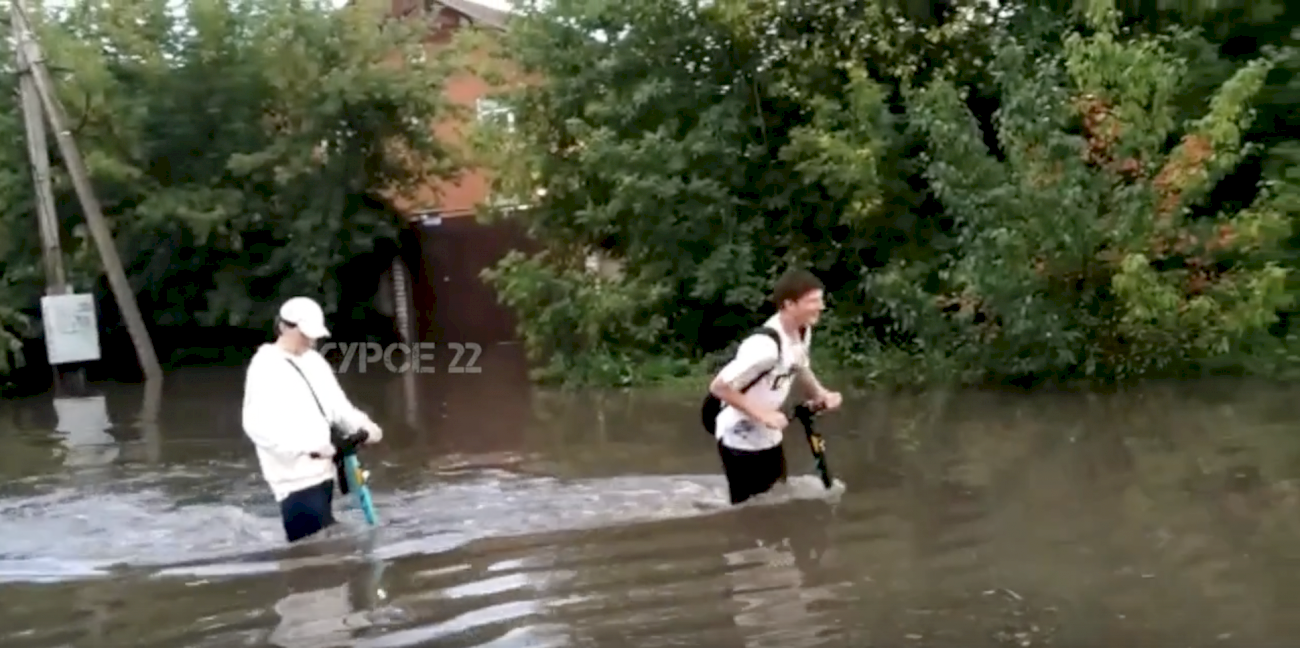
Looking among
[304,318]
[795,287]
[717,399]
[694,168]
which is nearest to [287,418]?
[304,318]

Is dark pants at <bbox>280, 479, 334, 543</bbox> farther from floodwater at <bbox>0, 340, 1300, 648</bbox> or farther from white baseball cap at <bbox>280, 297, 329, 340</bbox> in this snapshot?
white baseball cap at <bbox>280, 297, 329, 340</bbox>

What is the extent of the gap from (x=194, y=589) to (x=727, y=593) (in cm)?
279

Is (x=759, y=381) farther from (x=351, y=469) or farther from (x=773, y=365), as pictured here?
(x=351, y=469)

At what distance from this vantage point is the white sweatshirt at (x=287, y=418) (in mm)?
8680

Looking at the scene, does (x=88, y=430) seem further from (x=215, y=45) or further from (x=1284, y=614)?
(x=1284, y=614)

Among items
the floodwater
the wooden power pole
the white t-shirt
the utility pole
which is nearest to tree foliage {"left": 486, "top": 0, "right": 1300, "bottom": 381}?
the floodwater

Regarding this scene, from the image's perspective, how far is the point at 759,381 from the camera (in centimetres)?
859

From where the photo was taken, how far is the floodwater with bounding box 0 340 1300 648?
274 inches

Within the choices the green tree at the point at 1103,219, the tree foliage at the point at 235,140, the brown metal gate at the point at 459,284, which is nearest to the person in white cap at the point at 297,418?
the green tree at the point at 1103,219

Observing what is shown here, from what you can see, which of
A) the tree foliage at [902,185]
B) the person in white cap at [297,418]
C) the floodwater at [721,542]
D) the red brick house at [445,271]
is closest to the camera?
the floodwater at [721,542]

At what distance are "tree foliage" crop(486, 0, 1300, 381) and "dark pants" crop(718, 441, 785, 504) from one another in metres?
5.88

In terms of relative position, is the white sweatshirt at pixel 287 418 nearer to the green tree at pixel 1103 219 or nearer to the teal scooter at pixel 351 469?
the teal scooter at pixel 351 469

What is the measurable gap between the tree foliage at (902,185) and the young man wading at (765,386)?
235 inches

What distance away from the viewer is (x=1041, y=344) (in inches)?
589
